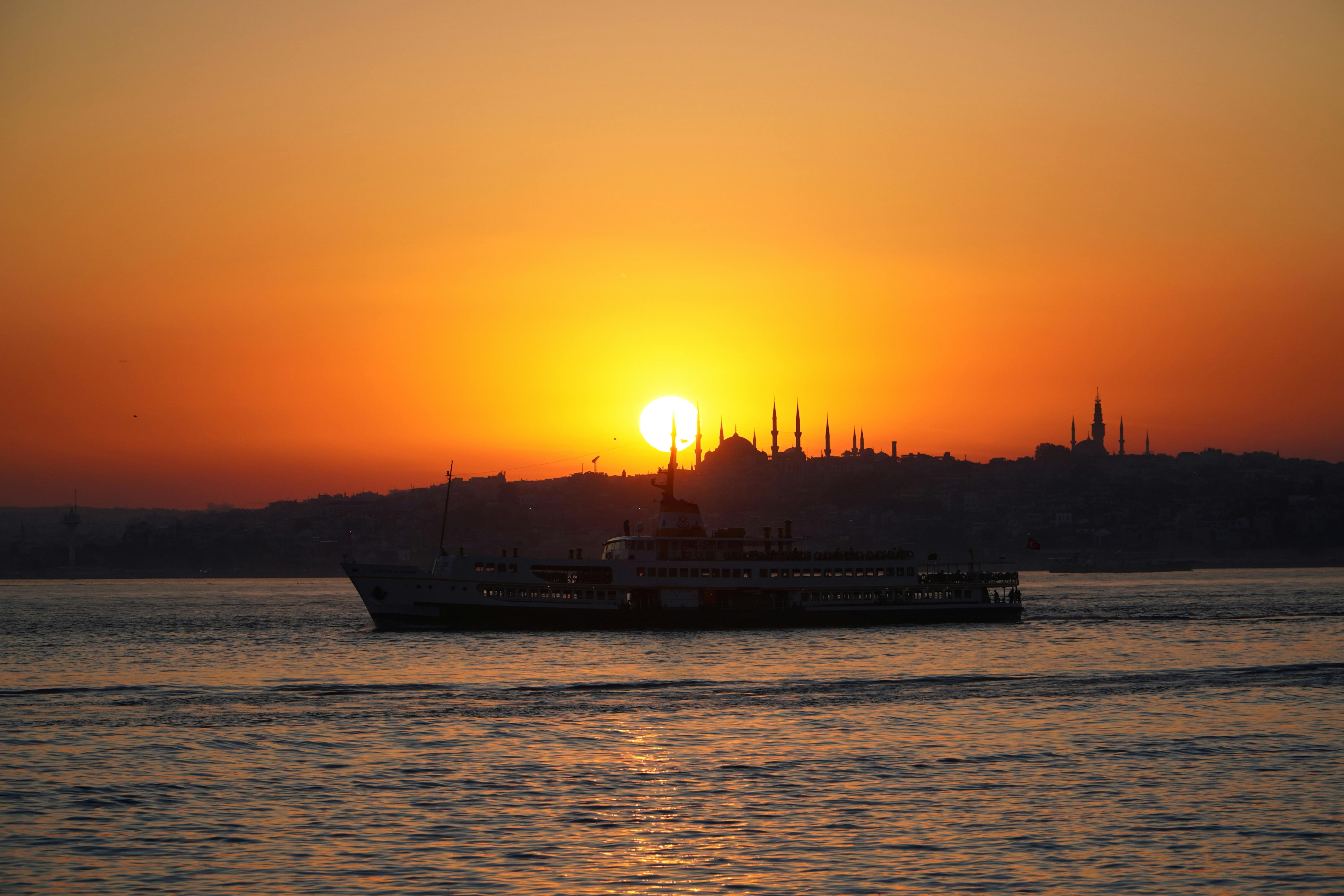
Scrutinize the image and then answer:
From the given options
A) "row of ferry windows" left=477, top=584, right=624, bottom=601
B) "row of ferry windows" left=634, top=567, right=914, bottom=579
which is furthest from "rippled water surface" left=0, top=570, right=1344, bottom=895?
"row of ferry windows" left=634, top=567, right=914, bottom=579

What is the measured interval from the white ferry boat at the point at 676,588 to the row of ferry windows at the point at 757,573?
0.07 m

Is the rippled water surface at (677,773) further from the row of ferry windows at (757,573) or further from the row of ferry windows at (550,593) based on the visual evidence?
the row of ferry windows at (757,573)

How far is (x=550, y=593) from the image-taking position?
7812cm

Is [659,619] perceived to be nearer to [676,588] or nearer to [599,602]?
[676,588]

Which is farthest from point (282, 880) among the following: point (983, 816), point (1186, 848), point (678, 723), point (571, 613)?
point (571, 613)

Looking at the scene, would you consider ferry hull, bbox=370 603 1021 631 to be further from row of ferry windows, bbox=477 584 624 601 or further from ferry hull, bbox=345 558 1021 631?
row of ferry windows, bbox=477 584 624 601

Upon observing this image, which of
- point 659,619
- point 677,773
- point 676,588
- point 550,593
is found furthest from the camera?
point 676,588

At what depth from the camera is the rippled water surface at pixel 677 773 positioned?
22.6 metres

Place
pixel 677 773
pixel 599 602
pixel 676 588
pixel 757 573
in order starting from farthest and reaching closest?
pixel 757 573, pixel 676 588, pixel 599 602, pixel 677 773

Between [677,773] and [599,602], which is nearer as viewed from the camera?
[677,773]

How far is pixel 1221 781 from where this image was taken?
3047cm

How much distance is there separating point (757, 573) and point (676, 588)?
18.3ft

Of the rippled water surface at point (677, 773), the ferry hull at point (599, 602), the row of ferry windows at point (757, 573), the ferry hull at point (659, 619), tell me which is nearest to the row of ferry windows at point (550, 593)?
the ferry hull at point (599, 602)

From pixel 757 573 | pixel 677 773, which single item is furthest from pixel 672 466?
pixel 677 773
